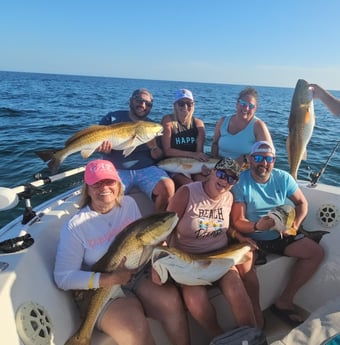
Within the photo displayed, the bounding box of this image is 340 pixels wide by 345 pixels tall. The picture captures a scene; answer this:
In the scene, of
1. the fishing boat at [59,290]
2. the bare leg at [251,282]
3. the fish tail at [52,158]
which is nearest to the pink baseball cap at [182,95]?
the fishing boat at [59,290]

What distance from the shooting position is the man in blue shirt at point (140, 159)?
13.1 ft

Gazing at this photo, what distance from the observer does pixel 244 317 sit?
8.66 ft

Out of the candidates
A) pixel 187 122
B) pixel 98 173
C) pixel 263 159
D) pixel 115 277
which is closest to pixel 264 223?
pixel 263 159

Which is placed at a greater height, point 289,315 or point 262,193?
point 262,193

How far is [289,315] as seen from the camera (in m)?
3.29

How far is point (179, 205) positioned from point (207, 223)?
0.28m

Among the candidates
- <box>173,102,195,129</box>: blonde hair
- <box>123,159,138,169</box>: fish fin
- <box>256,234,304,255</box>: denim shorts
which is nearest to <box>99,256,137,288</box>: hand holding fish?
<box>256,234,304,255</box>: denim shorts

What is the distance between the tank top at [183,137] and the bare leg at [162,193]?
2.39 feet

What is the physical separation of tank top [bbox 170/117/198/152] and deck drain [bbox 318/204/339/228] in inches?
67.9

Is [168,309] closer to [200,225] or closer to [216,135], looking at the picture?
[200,225]

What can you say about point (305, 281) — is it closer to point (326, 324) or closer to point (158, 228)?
point (326, 324)

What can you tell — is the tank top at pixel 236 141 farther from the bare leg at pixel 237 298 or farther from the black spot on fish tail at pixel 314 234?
the bare leg at pixel 237 298

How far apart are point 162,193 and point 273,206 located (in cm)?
119

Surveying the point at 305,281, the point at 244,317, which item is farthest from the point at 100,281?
the point at 305,281
